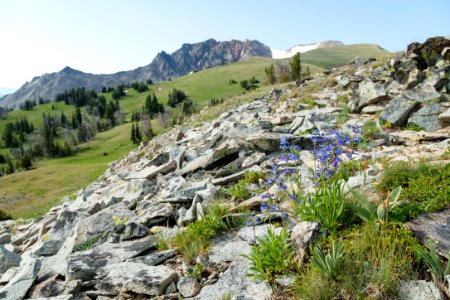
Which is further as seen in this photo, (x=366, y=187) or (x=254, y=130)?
(x=254, y=130)

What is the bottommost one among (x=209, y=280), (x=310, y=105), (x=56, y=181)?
(x=56, y=181)

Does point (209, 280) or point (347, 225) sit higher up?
point (347, 225)

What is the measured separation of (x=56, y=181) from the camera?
83.2 m

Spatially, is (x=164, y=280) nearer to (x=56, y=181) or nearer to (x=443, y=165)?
(x=443, y=165)

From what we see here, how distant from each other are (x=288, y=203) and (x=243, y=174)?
2969 mm

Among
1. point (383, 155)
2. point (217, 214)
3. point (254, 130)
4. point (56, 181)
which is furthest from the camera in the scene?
point (56, 181)

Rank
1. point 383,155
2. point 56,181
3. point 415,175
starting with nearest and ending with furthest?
1. point 415,175
2. point 383,155
3. point 56,181

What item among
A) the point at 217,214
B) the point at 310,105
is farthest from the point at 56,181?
the point at 217,214

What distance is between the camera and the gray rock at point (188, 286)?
562 centimetres

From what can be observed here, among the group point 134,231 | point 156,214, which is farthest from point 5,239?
point 134,231

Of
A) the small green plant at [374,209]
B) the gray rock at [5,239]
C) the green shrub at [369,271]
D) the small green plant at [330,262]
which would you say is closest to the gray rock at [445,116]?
the small green plant at [374,209]

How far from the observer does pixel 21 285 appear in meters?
6.85

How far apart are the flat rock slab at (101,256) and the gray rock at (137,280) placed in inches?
21.5

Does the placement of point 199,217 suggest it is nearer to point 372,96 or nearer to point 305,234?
point 305,234
